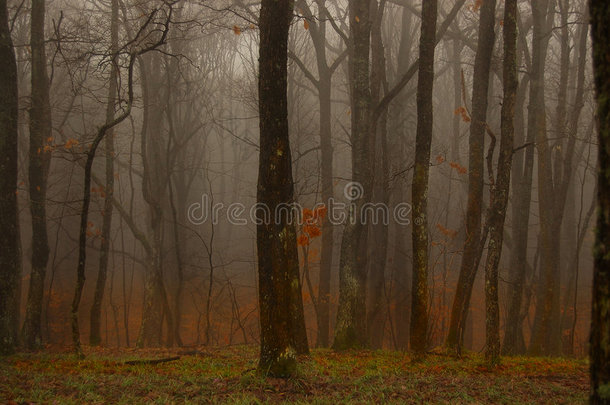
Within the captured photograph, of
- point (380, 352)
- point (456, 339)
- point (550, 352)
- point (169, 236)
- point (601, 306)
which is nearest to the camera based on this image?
point (601, 306)

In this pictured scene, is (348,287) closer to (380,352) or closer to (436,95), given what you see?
(380,352)

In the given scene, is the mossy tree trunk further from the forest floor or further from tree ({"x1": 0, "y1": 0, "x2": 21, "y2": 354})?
tree ({"x1": 0, "y1": 0, "x2": 21, "y2": 354})

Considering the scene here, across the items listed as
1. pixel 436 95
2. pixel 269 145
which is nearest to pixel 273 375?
pixel 269 145

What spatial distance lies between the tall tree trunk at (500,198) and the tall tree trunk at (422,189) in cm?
114

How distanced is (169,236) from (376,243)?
12.7 metres

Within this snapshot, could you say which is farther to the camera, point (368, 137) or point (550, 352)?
point (550, 352)

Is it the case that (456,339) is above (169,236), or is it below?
below

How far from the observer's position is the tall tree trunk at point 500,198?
31.0 ft

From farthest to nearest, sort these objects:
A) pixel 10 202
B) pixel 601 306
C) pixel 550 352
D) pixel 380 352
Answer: pixel 550 352 < pixel 380 352 < pixel 10 202 < pixel 601 306

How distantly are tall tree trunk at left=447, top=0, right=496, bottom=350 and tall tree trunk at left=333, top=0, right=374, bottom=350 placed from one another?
2497 mm

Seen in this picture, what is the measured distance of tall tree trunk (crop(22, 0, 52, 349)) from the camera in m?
11.9

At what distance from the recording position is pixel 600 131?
2.94m

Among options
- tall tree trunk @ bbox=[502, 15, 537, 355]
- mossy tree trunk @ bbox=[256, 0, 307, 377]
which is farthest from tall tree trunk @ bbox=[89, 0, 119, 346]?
tall tree trunk @ bbox=[502, 15, 537, 355]

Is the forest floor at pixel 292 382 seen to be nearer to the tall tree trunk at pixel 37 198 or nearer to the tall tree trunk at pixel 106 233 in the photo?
the tall tree trunk at pixel 37 198
